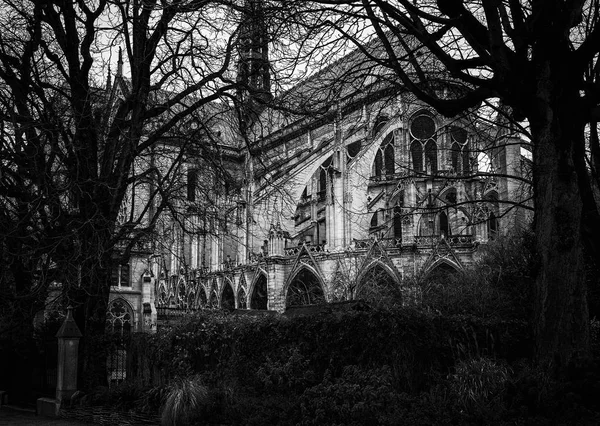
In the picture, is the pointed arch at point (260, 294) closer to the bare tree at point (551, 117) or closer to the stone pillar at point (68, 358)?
the stone pillar at point (68, 358)

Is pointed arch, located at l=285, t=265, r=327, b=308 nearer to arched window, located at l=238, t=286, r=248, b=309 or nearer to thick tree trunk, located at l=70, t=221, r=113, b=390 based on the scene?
Result: arched window, located at l=238, t=286, r=248, b=309

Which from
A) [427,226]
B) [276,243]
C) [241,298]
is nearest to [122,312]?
[241,298]

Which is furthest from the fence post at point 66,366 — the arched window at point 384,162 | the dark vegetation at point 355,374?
the arched window at point 384,162

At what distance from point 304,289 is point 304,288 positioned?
79 mm

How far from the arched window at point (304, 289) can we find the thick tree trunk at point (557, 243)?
2546cm

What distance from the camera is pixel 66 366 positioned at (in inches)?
501

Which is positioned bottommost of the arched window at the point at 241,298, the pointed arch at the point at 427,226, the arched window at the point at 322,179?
the arched window at the point at 241,298

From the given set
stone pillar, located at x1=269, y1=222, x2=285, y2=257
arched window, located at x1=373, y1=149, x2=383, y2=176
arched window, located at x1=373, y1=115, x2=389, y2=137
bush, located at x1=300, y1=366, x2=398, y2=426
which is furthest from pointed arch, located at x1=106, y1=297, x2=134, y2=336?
bush, located at x1=300, y1=366, x2=398, y2=426

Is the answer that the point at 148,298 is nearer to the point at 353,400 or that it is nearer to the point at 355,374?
the point at 355,374

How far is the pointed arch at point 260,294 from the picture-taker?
38.4 metres

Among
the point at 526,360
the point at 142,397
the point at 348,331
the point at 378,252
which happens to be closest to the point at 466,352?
the point at 526,360

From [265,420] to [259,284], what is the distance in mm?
30550

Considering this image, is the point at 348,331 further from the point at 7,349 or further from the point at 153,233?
the point at 7,349

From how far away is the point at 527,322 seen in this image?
425 inches
